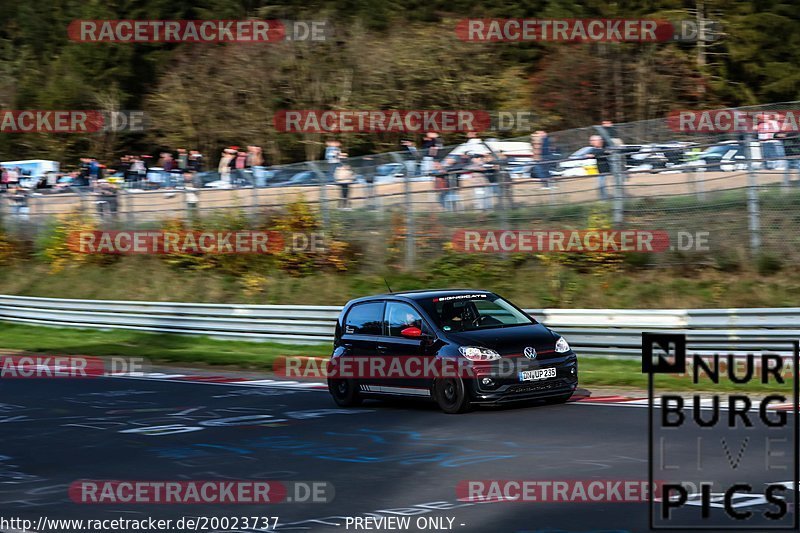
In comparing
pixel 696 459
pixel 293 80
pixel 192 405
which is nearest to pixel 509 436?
pixel 696 459

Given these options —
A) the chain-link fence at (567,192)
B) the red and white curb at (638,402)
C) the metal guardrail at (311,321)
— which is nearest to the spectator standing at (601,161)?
the chain-link fence at (567,192)

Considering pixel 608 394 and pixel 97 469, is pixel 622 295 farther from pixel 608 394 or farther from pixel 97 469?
pixel 97 469

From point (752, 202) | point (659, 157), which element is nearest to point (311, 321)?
point (659, 157)

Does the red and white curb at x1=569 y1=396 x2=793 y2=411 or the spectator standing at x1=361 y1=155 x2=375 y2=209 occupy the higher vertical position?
the spectator standing at x1=361 y1=155 x2=375 y2=209

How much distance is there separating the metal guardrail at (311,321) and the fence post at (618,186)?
11.4ft

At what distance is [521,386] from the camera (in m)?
13.6

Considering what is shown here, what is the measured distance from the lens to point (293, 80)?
52.8m

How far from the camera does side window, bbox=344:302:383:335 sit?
15227 mm

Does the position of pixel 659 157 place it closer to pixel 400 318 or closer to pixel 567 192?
pixel 567 192

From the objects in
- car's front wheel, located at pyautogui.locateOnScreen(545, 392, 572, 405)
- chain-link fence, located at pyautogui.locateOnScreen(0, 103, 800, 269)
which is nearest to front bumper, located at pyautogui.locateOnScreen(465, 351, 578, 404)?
car's front wheel, located at pyautogui.locateOnScreen(545, 392, 572, 405)

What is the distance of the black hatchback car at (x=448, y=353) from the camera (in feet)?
44.4

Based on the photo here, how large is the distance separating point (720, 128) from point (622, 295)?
3.38 metres

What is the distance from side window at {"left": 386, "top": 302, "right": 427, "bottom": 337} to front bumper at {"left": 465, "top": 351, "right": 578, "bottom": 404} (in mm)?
1193

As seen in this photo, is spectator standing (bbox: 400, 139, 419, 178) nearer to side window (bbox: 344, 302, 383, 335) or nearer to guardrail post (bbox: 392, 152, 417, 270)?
guardrail post (bbox: 392, 152, 417, 270)
